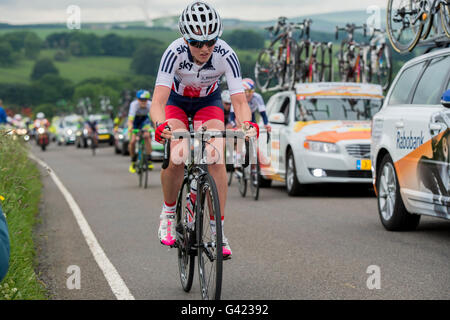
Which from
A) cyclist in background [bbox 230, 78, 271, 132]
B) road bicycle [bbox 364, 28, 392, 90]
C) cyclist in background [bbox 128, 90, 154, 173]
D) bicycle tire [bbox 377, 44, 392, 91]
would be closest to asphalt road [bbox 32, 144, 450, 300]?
cyclist in background [bbox 230, 78, 271, 132]

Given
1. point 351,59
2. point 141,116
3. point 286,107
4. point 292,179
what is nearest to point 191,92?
point 292,179

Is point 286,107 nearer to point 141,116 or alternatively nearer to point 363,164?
point 363,164

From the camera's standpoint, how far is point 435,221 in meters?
10.0

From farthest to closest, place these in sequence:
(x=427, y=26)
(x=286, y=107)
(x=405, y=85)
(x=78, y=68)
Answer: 1. (x=78, y=68)
2. (x=286, y=107)
3. (x=427, y=26)
4. (x=405, y=85)

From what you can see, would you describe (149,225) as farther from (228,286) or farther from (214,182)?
(214,182)

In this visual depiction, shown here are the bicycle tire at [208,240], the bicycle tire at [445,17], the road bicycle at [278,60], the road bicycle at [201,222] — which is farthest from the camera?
the road bicycle at [278,60]

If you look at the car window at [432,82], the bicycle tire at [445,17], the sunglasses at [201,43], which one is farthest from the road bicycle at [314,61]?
the sunglasses at [201,43]

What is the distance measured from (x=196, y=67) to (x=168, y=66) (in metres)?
0.20

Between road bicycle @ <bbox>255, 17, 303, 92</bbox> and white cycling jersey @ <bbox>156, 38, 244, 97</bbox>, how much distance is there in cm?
1297

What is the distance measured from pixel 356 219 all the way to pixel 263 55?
12440 millimetres

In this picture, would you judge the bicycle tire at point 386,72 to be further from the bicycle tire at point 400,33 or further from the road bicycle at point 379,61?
the bicycle tire at point 400,33

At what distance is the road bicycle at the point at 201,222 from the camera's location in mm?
5379

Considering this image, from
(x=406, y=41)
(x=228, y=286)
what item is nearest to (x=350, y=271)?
(x=228, y=286)

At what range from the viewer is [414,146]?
844 cm
